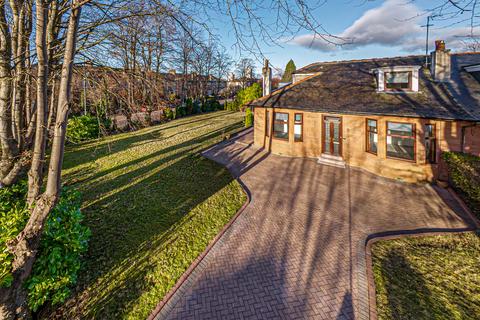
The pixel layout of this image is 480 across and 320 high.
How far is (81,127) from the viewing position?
21188 millimetres

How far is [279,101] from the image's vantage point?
50.8 ft

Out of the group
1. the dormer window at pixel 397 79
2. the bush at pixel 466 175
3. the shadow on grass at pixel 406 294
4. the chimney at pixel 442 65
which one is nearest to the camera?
the shadow on grass at pixel 406 294

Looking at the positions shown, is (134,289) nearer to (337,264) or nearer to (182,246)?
(182,246)

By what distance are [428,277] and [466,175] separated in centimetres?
532

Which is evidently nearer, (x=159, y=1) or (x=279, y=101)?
(x=159, y=1)

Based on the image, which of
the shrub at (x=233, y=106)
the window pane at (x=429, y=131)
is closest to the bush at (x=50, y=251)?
the window pane at (x=429, y=131)

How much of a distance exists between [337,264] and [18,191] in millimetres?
8929

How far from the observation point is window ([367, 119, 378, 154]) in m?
12.4

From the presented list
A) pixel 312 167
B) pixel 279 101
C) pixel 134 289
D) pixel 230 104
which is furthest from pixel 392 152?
pixel 230 104

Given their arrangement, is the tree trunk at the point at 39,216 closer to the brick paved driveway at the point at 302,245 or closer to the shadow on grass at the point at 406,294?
the brick paved driveway at the point at 302,245

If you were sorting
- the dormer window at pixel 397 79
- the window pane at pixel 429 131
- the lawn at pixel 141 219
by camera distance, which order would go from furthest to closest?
1. the dormer window at pixel 397 79
2. the window pane at pixel 429 131
3. the lawn at pixel 141 219

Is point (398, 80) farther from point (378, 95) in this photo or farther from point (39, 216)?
point (39, 216)

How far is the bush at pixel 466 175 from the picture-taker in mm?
8469

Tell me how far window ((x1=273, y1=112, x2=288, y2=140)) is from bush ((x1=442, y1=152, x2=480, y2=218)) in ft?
26.4
